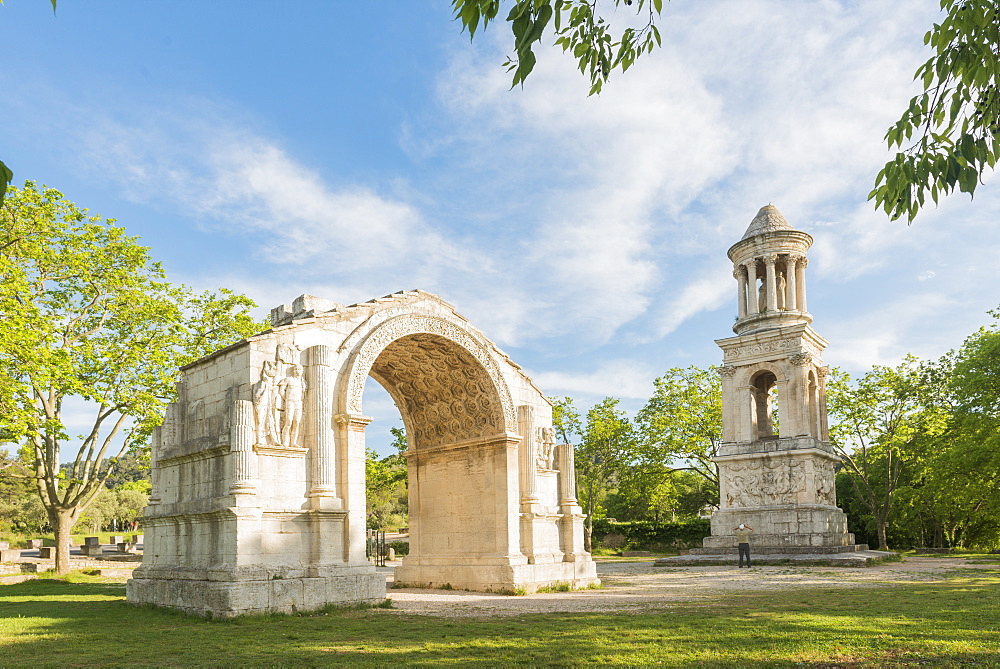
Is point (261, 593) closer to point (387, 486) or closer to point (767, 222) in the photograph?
point (767, 222)

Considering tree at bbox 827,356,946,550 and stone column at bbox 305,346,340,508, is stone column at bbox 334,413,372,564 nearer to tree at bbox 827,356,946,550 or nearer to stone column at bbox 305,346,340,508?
stone column at bbox 305,346,340,508

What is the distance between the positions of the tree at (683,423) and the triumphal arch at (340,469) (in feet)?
68.7

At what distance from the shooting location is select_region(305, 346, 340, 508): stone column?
1366 cm

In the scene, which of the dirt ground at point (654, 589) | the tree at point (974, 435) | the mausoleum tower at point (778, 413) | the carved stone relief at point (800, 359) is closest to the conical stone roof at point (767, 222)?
the mausoleum tower at point (778, 413)

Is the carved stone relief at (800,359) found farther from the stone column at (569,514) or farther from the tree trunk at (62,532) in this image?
the tree trunk at (62,532)

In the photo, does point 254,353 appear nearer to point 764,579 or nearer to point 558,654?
point 558,654

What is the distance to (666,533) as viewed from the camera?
131 feet

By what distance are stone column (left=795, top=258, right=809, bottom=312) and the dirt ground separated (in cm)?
1080

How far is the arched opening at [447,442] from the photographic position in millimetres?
17094

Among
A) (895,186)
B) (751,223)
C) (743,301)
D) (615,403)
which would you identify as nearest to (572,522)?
(895,186)

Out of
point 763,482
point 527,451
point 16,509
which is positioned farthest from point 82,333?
point 16,509

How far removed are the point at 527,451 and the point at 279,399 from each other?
20.1 ft

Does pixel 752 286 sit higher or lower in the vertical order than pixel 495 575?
higher

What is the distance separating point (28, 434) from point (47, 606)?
302 inches
